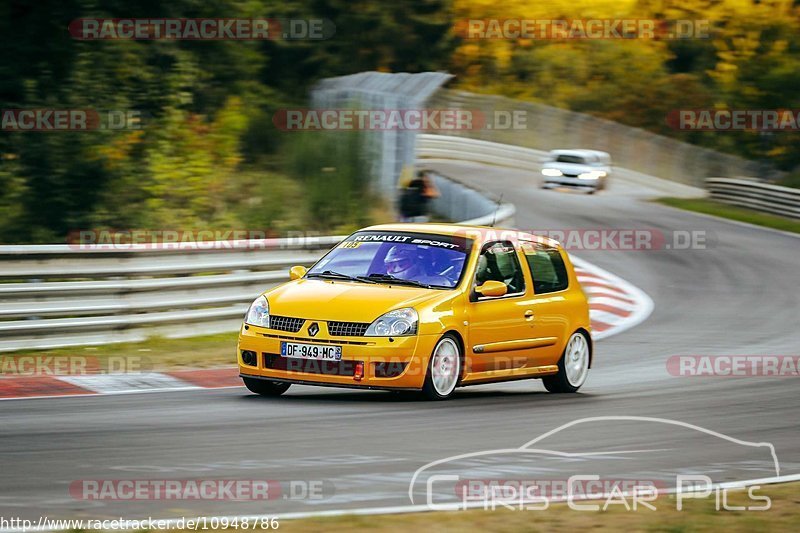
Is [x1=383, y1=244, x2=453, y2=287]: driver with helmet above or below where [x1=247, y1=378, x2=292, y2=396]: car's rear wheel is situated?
above

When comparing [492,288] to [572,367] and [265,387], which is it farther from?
[265,387]

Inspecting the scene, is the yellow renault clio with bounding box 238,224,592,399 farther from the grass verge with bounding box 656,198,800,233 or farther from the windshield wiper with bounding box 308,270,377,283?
the grass verge with bounding box 656,198,800,233

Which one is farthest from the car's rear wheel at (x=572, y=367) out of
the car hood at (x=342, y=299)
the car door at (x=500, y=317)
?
the car hood at (x=342, y=299)

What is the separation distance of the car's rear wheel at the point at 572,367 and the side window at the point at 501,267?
2.84 ft

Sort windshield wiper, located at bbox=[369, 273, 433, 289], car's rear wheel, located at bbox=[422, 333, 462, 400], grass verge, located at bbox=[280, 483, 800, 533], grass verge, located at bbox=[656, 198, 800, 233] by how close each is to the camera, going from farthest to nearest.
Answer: grass verge, located at bbox=[656, 198, 800, 233], windshield wiper, located at bbox=[369, 273, 433, 289], car's rear wheel, located at bbox=[422, 333, 462, 400], grass verge, located at bbox=[280, 483, 800, 533]

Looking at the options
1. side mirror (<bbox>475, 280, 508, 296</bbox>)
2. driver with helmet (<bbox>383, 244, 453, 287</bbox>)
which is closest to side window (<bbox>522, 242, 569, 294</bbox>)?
side mirror (<bbox>475, 280, 508, 296</bbox>)

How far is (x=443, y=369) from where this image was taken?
1091 cm

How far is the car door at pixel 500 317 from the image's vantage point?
11.3 meters

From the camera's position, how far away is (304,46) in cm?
5241

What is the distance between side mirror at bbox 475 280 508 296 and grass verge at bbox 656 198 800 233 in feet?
77.9

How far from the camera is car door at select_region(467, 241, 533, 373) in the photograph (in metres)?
11.3

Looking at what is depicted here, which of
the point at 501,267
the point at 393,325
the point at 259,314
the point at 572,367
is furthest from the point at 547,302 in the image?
the point at 259,314

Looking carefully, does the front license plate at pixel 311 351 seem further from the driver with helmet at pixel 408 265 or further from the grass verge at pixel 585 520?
the grass verge at pixel 585 520

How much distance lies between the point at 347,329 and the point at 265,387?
1.03m
